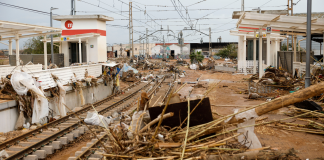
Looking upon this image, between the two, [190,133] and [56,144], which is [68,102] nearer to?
[56,144]

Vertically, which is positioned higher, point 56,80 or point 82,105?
point 56,80

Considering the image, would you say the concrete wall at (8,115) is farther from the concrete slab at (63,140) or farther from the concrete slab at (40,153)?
the concrete slab at (40,153)

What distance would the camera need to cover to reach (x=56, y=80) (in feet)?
41.2

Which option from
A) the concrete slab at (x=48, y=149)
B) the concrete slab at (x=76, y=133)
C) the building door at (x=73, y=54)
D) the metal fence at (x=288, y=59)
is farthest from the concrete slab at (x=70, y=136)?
the building door at (x=73, y=54)

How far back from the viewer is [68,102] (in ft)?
45.2

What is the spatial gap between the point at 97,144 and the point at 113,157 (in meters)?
3.89

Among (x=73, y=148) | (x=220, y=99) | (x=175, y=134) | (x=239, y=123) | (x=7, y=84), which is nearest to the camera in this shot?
(x=175, y=134)

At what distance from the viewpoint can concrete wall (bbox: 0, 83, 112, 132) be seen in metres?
9.64

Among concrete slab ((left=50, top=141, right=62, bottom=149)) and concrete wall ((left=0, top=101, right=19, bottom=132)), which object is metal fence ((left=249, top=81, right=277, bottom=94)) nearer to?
concrete slab ((left=50, top=141, right=62, bottom=149))

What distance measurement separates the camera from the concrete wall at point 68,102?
31.6ft

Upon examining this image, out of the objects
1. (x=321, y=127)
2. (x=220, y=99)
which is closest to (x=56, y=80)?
(x=220, y=99)

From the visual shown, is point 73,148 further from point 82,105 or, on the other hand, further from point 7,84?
point 82,105

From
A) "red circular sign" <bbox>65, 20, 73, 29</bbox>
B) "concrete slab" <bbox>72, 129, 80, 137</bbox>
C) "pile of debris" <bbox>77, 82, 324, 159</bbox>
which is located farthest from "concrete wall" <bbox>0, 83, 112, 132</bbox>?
"red circular sign" <bbox>65, 20, 73, 29</bbox>

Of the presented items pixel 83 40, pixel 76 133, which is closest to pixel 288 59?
pixel 83 40
